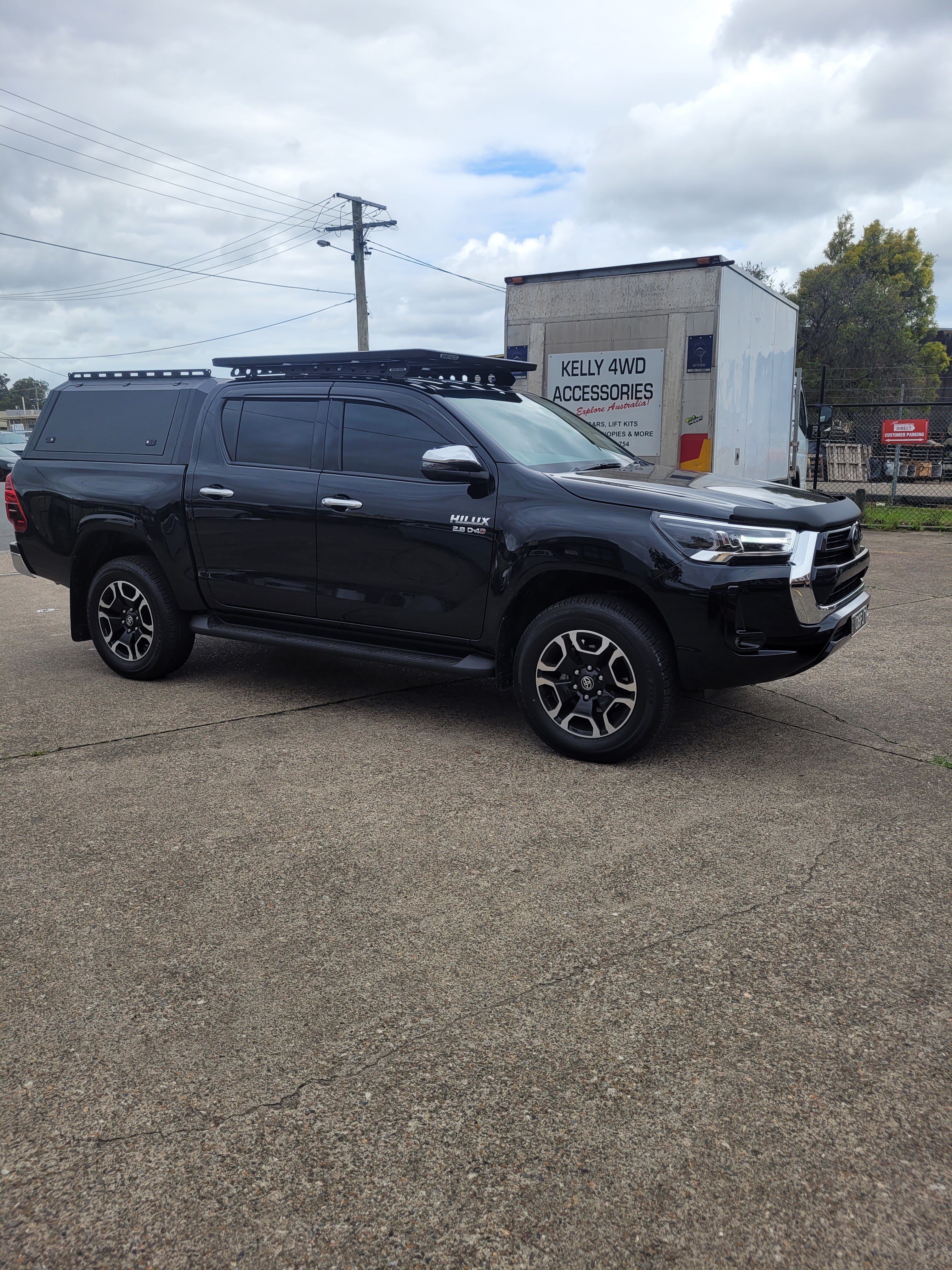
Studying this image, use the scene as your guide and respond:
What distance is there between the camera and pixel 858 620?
203 inches

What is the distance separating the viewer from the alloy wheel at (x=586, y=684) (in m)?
4.77

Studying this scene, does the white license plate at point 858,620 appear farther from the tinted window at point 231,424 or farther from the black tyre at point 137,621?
the black tyre at point 137,621

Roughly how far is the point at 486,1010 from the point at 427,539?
293 centimetres

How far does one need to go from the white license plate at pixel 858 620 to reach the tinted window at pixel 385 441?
2243 mm

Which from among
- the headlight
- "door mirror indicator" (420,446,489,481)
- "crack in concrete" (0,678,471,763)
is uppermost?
"door mirror indicator" (420,446,489,481)

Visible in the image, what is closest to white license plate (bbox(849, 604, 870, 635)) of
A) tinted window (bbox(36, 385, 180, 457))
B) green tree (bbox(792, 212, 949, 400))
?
tinted window (bbox(36, 385, 180, 457))

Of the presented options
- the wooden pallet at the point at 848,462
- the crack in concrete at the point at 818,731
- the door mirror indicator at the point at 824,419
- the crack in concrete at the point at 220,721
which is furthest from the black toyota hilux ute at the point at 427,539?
the wooden pallet at the point at 848,462

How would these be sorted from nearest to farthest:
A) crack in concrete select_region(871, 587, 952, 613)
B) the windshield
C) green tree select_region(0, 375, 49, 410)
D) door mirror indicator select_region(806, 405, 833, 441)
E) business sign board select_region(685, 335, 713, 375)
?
the windshield → crack in concrete select_region(871, 587, 952, 613) → business sign board select_region(685, 335, 713, 375) → door mirror indicator select_region(806, 405, 833, 441) → green tree select_region(0, 375, 49, 410)

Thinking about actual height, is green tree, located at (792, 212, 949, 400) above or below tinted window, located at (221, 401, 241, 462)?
above

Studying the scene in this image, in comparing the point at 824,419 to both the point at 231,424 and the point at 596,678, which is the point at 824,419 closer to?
the point at 231,424

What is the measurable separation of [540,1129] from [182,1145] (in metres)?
0.81

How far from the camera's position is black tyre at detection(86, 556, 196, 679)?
247 inches

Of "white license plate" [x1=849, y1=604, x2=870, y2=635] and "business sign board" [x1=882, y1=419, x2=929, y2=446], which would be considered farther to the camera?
"business sign board" [x1=882, y1=419, x2=929, y2=446]

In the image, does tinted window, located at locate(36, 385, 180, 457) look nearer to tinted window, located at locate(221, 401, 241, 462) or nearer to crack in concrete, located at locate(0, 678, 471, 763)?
tinted window, located at locate(221, 401, 241, 462)
